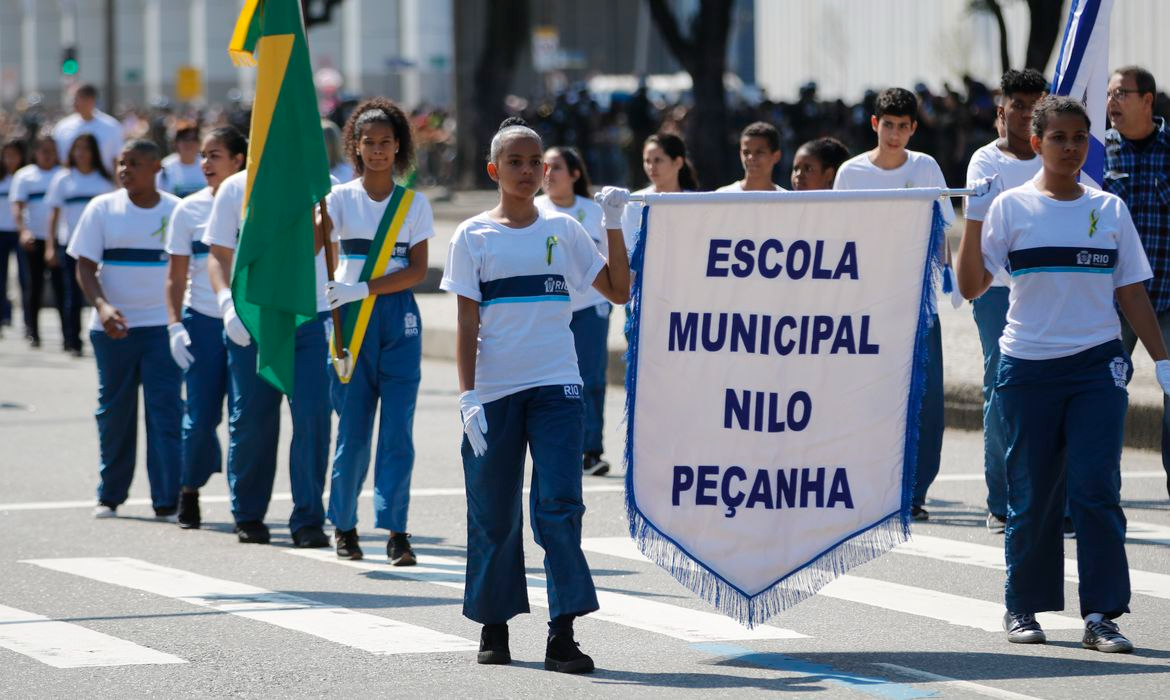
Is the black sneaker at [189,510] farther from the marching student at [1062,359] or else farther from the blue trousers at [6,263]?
the blue trousers at [6,263]

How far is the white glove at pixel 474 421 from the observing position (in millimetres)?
6891

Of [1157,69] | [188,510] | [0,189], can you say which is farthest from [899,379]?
[1157,69]

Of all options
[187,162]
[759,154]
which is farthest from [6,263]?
[759,154]

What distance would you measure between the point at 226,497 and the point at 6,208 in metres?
10.3

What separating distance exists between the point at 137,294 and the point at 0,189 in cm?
1064

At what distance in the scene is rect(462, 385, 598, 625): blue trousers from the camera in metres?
6.90

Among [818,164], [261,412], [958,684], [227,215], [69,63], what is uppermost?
[69,63]

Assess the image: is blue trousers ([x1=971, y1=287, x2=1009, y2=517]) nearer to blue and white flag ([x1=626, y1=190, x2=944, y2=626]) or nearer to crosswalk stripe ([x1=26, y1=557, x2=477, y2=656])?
blue and white flag ([x1=626, y1=190, x2=944, y2=626])

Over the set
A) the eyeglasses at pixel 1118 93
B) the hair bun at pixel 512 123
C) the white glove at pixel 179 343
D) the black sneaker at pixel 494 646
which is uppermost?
the eyeglasses at pixel 1118 93

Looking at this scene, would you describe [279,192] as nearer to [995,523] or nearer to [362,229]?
[362,229]

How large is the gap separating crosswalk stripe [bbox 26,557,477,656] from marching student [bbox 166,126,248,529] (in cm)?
97

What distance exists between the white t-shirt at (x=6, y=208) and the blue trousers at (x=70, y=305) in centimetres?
165

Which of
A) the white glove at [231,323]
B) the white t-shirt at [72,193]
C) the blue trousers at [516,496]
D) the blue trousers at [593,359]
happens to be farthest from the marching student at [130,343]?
the white t-shirt at [72,193]

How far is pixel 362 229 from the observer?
9164 millimetres
